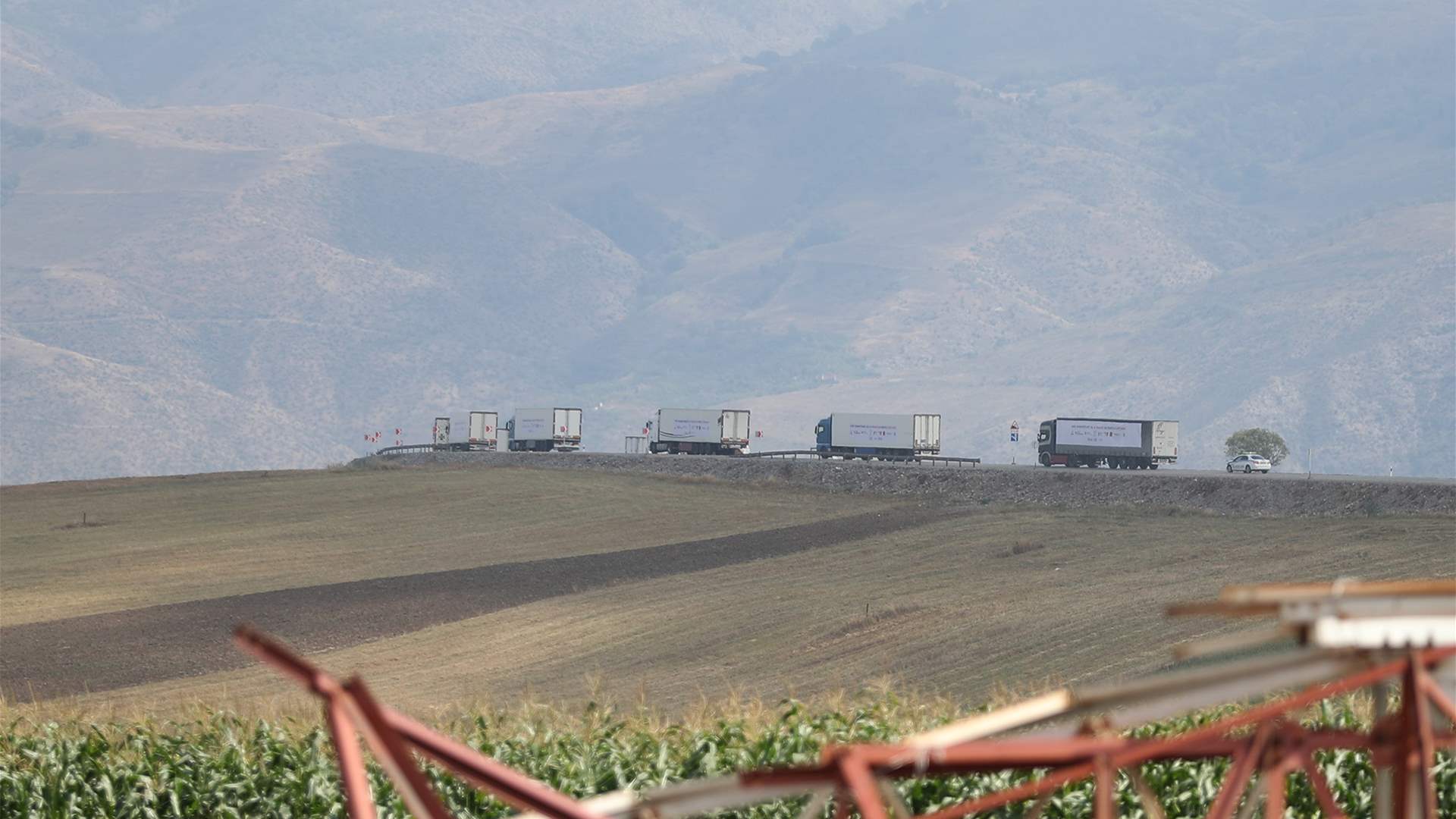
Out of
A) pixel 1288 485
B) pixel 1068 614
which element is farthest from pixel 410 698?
pixel 1288 485

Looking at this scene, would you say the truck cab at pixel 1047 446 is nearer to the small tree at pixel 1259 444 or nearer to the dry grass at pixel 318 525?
the dry grass at pixel 318 525

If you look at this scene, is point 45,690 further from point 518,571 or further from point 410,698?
point 518,571

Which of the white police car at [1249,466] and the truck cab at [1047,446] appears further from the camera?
the white police car at [1249,466]

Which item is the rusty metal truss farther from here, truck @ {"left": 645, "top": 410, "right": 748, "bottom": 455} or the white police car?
truck @ {"left": 645, "top": 410, "right": 748, "bottom": 455}

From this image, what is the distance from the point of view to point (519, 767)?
1489cm

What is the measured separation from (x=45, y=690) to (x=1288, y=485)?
4609 centimetres

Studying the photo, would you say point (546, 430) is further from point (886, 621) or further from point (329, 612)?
point (886, 621)

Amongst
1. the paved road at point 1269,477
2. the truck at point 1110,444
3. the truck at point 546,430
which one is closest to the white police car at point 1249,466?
the truck at point 1110,444

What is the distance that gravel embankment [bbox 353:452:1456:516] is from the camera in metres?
62.6

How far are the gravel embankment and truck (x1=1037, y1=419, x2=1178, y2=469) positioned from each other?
870cm

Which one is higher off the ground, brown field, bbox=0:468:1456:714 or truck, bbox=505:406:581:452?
truck, bbox=505:406:581:452

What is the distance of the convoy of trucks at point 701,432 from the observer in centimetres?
11719

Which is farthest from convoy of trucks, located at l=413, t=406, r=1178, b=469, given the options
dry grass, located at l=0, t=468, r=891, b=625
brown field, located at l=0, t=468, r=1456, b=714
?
brown field, located at l=0, t=468, r=1456, b=714

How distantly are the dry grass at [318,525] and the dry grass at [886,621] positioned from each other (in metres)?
13.3
